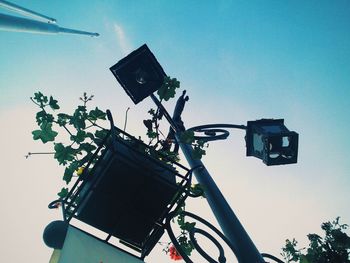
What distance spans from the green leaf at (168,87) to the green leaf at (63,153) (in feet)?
4.98

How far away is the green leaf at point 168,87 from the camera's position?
3.83 meters

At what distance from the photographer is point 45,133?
2.96 m

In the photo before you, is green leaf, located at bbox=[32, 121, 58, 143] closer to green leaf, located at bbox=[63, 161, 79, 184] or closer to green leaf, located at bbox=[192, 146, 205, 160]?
green leaf, located at bbox=[63, 161, 79, 184]

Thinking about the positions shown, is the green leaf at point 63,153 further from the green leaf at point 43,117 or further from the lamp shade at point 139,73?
the lamp shade at point 139,73

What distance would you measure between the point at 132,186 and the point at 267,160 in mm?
1946

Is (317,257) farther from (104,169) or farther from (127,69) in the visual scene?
(127,69)

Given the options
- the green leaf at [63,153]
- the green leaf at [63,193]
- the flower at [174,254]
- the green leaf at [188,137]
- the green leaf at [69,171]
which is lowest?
the flower at [174,254]

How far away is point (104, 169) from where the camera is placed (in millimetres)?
2482

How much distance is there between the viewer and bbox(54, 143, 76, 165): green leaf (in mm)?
2963

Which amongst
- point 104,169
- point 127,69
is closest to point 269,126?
point 127,69

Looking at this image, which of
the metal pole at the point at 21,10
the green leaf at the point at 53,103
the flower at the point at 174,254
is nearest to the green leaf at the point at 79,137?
the green leaf at the point at 53,103

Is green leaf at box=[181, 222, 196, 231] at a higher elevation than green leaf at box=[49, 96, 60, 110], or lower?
lower

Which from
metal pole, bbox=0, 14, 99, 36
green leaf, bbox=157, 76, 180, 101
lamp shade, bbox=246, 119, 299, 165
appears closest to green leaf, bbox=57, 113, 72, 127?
green leaf, bbox=157, 76, 180, 101

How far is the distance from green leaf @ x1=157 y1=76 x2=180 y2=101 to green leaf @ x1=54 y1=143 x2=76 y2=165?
4.98 feet
